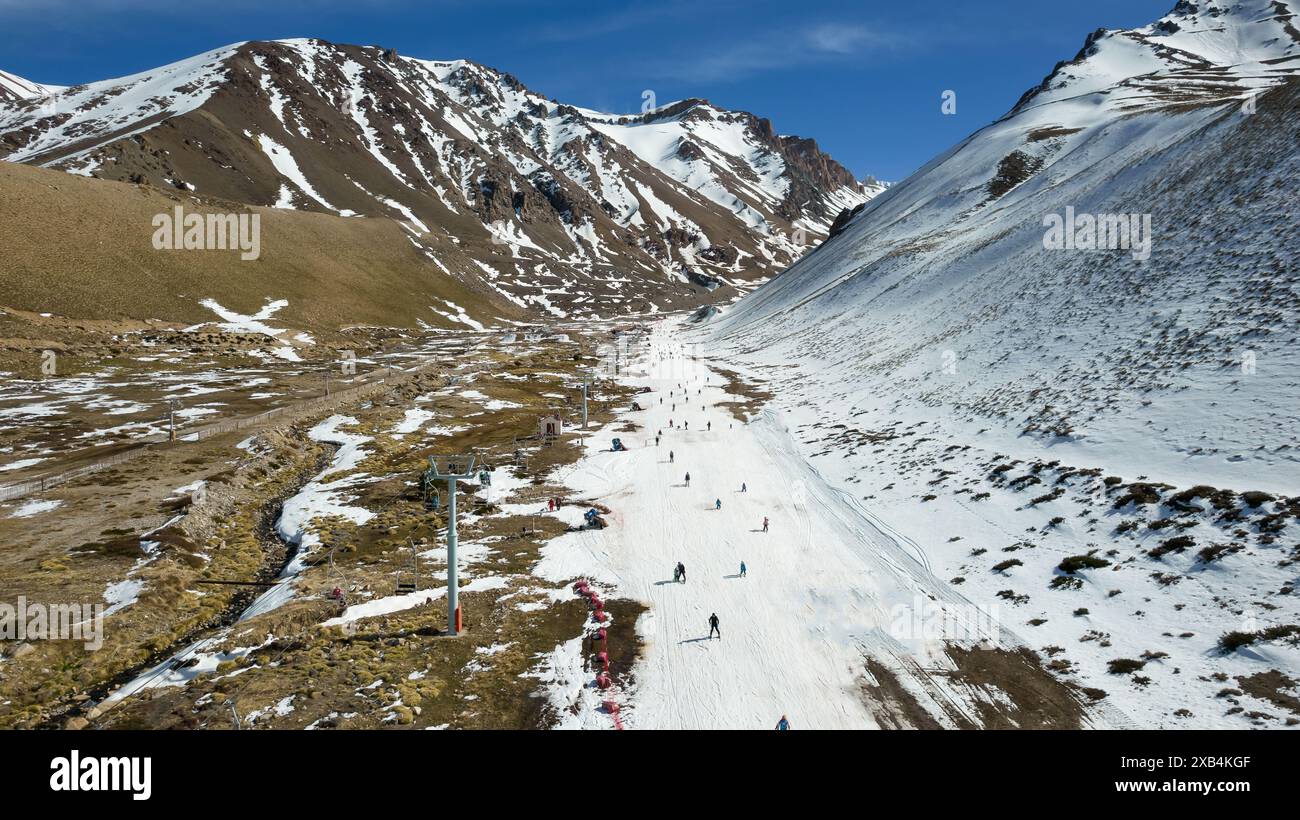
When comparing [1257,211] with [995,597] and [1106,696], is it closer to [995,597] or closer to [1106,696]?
[995,597]

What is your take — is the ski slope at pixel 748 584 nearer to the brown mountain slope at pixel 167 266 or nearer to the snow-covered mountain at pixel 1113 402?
the snow-covered mountain at pixel 1113 402

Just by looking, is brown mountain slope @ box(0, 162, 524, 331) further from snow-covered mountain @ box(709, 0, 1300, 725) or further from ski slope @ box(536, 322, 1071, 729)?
ski slope @ box(536, 322, 1071, 729)

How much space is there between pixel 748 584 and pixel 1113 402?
28.7m

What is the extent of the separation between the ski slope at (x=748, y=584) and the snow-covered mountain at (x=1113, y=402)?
3.88 meters

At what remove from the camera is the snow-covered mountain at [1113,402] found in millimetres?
24250

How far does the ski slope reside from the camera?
75.5 ft

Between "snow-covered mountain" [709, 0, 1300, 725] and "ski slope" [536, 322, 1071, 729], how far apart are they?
12.7ft

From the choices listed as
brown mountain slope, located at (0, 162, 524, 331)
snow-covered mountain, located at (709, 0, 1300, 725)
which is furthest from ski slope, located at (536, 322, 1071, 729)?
brown mountain slope, located at (0, 162, 524, 331)

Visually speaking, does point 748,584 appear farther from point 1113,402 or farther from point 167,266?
point 167,266

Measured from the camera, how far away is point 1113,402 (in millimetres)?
40219

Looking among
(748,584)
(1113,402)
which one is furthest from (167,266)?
(1113,402)

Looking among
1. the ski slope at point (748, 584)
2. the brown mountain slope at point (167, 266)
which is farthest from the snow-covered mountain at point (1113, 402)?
the brown mountain slope at point (167, 266)
